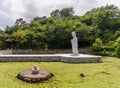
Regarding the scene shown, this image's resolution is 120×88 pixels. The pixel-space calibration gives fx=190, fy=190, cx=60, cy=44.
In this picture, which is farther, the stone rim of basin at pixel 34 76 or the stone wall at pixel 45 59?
the stone wall at pixel 45 59

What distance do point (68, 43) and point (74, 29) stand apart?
7.64 feet

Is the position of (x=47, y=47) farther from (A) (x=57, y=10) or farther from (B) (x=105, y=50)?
(A) (x=57, y=10)

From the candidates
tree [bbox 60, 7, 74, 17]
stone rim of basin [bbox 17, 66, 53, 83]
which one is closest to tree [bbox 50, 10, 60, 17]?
tree [bbox 60, 7, 74, 17]

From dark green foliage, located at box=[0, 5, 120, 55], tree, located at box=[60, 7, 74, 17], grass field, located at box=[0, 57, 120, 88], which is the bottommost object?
grass field, located at box=[0, 57, 120, 88]

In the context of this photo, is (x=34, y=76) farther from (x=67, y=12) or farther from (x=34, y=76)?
(x=67, y=12)

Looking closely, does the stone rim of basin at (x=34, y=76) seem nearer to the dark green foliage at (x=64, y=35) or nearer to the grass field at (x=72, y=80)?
the grass field at (x=72, y=80)

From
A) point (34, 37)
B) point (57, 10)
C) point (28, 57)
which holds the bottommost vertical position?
point (28, 57)

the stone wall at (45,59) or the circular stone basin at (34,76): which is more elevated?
the stone wall at (45,59)

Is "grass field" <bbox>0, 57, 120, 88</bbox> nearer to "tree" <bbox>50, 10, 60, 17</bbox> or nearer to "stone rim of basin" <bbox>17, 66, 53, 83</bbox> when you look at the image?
"stone rim of basin" <bbox>17, 66, 53, 83</bbox>

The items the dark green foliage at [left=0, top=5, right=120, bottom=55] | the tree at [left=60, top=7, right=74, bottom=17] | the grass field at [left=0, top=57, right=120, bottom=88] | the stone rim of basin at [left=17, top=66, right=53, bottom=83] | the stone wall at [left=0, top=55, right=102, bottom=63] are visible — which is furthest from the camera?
the tree at [left=60, top=7, right=74, bottom=17]

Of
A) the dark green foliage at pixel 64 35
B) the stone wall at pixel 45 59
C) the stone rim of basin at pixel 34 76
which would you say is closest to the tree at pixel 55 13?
the dark green foliage at pixel 64 35

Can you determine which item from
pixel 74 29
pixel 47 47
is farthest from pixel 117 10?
pixel 47 47

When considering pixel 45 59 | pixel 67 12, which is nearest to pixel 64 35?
pixel 45 59

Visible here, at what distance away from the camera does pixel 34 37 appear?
96.5ft
